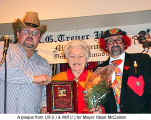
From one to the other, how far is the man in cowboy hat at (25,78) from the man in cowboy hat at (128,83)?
1.88 ft

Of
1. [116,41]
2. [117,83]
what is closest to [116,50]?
[116,41]

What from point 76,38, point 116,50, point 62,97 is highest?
point 76,38

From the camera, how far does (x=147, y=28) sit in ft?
9.89

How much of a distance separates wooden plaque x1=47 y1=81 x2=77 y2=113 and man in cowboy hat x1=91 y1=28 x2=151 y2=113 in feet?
1.00

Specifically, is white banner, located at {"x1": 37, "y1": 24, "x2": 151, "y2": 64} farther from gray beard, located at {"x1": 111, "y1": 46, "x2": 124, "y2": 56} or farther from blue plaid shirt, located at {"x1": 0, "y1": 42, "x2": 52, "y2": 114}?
blue plaid shirt, located at {"x1": 0, "y1": 42, "x2": 52, "y2": 114}

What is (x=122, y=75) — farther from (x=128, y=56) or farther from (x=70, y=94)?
(x=70, y=94)

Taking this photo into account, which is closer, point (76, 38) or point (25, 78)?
point (25, 78)

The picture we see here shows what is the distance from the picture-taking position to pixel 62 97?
81.9 inches

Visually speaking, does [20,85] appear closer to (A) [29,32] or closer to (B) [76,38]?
(A) [29,32]

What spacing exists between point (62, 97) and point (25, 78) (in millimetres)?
368

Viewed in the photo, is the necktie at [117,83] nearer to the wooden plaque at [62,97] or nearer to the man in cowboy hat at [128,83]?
the man in cowboy hat at [128,83]

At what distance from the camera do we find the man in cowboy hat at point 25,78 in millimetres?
2125

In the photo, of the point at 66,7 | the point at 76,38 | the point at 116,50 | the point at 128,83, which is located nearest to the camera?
the point at 128,83

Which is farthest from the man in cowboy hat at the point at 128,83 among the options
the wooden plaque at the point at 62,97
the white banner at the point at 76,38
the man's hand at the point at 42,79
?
the white banner at the point at 76,38
